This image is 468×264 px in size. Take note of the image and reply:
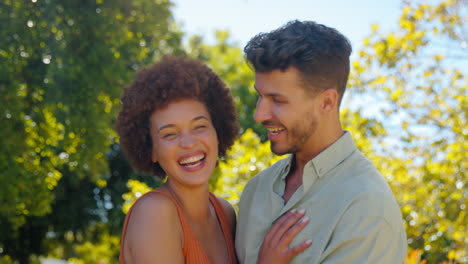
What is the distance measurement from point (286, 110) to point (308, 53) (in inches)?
12.4

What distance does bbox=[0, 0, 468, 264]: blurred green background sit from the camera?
7137 millimetres

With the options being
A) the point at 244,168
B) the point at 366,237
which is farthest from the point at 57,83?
the point at 366,237

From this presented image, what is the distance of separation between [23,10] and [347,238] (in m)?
8.20

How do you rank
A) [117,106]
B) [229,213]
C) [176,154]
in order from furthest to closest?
[117,106], [229,213], [176,154]

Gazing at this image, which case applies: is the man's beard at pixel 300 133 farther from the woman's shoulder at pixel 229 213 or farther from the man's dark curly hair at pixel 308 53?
the woman's shoulder at pixel 229 213

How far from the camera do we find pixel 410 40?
27.0 feet

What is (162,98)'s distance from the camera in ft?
11.2

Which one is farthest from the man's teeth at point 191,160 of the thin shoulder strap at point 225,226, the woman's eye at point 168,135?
the thin shoulder strap at point 225,226

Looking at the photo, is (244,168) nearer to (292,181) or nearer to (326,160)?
(292,181)

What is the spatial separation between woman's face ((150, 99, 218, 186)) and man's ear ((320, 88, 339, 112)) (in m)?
0.72

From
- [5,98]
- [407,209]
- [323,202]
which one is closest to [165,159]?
[323,202]

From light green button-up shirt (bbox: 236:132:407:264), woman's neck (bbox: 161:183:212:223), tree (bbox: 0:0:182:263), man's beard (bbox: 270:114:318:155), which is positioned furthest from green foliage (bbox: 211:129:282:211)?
tree (bbox: 0:0:182:263)

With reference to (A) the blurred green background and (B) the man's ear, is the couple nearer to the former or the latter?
(B) the man's ear

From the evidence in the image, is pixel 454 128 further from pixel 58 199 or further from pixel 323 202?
pixel 58 199
